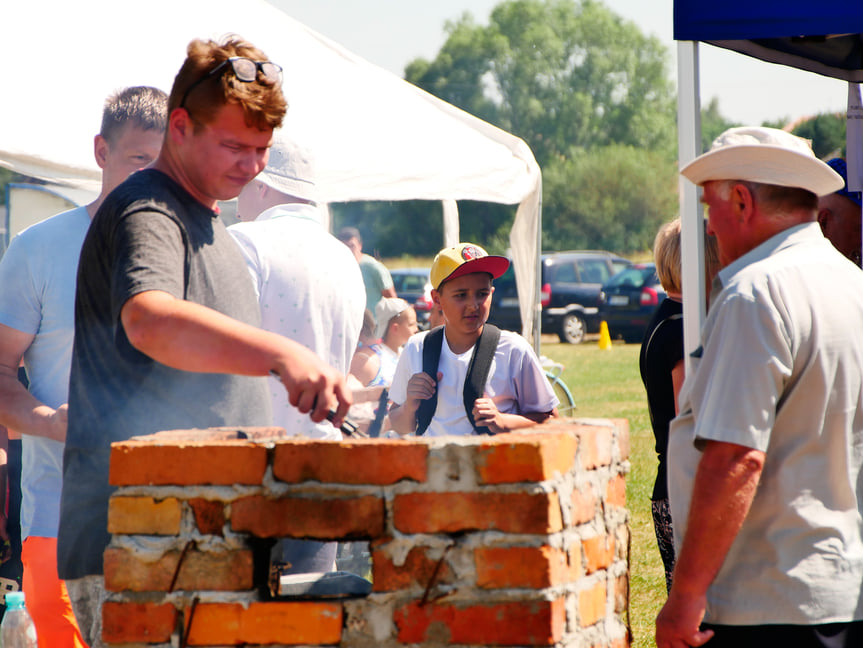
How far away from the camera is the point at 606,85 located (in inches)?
2758

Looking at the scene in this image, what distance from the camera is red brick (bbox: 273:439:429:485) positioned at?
1555 millimetres

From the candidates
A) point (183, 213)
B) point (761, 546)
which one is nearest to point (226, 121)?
point (183, 213)

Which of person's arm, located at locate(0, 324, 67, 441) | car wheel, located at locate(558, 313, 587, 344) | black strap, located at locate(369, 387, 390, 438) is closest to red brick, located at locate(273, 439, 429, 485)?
person's arm, located at locate(0, 324, 67, 441)

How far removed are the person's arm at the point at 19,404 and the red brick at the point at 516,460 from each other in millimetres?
1382

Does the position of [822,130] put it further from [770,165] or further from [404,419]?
[770,165]

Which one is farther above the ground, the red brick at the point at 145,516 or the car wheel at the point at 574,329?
the car wheel at the point at 574,329

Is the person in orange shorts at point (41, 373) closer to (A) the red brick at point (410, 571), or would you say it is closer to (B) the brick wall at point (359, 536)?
(B) the brick wall at point (359, 536)

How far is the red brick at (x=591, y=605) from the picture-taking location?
5.39ft

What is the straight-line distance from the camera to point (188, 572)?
1589 mm

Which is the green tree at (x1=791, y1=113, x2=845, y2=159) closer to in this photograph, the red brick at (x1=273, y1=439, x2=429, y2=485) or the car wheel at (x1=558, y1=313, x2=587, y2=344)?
the car wheel at (x1=558, y1=313, x2=587, y2=344)

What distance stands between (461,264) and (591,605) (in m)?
2.50

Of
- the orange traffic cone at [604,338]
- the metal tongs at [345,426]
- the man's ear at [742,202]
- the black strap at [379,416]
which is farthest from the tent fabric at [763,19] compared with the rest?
the orange traffic cone at [604,338]

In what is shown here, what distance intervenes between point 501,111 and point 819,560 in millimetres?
67002

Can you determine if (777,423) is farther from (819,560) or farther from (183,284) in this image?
(183,284)
